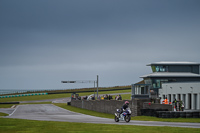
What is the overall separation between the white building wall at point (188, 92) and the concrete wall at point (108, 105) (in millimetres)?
11306

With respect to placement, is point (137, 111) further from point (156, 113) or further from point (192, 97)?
point (192, 97)

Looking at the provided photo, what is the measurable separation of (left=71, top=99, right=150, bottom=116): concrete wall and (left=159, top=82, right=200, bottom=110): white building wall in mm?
11306

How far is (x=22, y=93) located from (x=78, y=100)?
203 ft

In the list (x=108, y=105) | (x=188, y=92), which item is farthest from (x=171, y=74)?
(x=108, y=105)

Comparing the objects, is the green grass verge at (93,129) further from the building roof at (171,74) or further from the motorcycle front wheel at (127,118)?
the building roof at (171,74)

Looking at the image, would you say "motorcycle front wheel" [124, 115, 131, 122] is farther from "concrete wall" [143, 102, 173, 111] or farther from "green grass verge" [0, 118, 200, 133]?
"concrete wall" [143, 102, 173, 111]

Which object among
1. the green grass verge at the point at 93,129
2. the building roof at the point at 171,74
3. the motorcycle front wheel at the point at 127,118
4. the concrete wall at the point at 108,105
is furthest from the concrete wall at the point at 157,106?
the building roof at the point at 171,74

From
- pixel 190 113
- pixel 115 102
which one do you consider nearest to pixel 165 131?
pixel 190 113

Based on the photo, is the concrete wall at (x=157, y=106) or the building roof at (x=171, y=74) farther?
the building roof at (x=171, y=74)

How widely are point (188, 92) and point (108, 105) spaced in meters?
12.5

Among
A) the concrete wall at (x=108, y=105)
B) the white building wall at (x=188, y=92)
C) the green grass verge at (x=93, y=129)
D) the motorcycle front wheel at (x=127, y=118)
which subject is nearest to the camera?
the green grass verge at (x=93, y=129)

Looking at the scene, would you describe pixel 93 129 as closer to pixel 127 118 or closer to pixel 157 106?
pixel 127 118

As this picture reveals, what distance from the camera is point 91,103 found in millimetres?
72062

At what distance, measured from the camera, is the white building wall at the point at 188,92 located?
6050 centimetres
